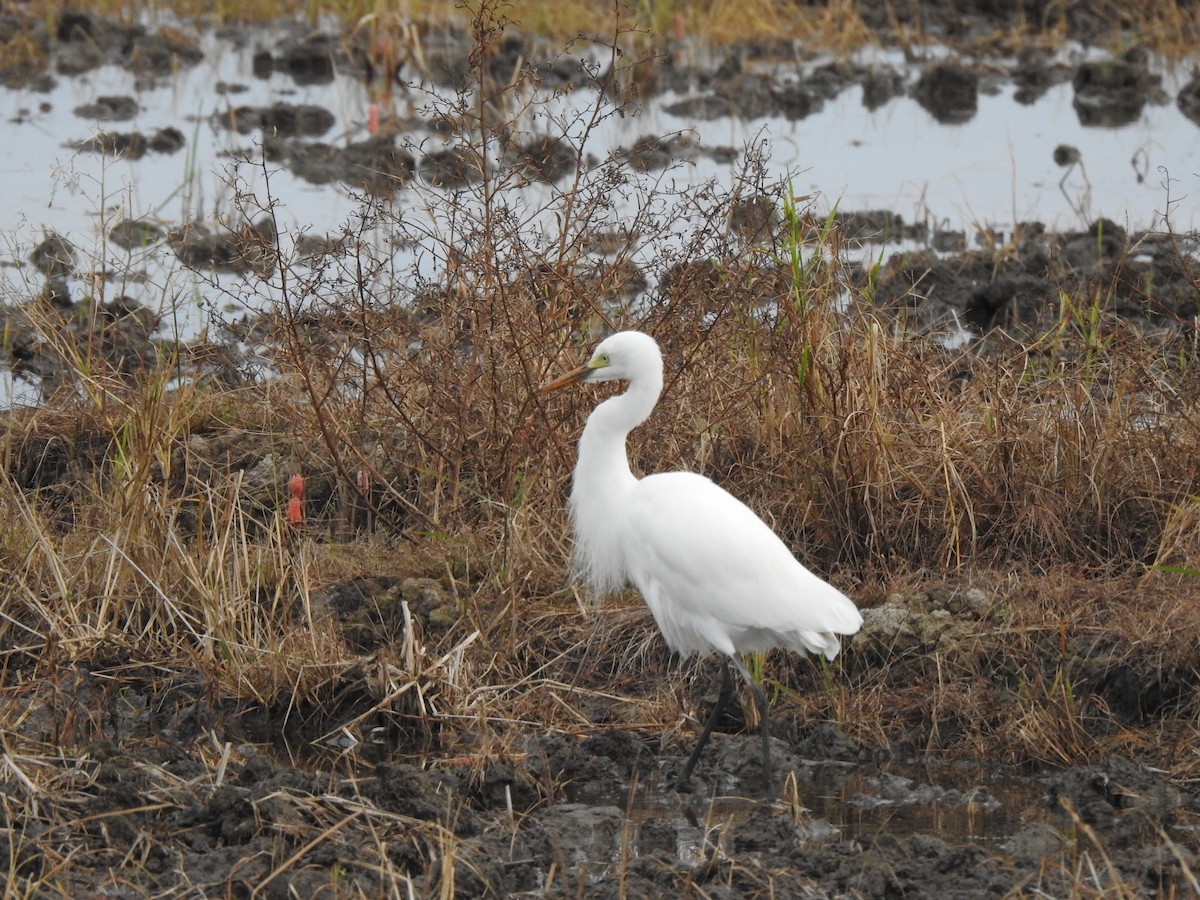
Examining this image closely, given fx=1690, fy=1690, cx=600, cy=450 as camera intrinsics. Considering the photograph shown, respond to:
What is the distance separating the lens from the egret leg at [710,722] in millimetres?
4758

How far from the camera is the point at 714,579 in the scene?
→ 184 inches

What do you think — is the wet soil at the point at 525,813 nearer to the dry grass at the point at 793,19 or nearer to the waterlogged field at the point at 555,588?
the waterlogged field at the point at 555,588

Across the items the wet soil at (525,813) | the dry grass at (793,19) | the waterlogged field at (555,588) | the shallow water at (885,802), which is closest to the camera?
the wet soil at (525,813)

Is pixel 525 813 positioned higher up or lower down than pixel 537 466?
lower down

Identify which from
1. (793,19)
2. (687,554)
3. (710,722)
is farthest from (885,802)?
(793,19)

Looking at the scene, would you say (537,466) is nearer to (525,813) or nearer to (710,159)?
(525,813)

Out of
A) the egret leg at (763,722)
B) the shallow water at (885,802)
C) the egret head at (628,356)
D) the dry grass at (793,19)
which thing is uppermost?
the egret head at (628,356)

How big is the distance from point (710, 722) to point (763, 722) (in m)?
0.16

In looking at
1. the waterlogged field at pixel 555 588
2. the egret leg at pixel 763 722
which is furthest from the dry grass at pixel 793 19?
the egret leg at pixel 763 722

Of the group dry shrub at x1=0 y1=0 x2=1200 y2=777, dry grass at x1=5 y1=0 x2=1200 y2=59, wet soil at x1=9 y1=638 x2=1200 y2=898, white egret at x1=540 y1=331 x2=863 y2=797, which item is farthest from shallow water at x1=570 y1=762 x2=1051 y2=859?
dry grass at x1=5 y1=0 x2=1200 y2=59

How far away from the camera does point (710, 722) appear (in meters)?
4.74

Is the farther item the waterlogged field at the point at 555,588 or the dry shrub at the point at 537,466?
the dry shrub at the point at 537,466

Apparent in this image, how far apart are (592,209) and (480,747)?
2057 millimetres

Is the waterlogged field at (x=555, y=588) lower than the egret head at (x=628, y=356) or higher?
lower
